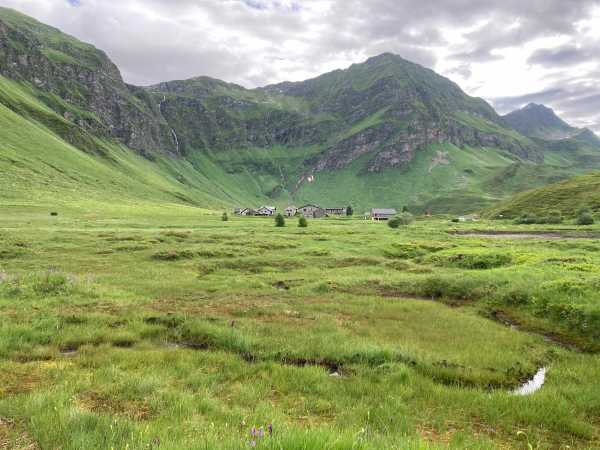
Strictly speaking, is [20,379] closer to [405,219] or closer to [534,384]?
[534,384]

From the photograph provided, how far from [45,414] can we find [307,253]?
1494 inches

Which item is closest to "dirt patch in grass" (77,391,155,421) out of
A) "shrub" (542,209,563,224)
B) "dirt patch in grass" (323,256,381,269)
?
"dirt patch in grass" (323,256,381,269)

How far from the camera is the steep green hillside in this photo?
445 feet

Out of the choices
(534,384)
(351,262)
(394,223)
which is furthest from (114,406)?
(394,223)

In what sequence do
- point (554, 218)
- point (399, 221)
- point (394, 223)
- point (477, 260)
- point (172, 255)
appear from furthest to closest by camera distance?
point (554, 218) → point (399, 221) → point (394, 223) → point (172, 255) → point (477, 260)

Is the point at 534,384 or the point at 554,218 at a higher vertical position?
the point at 554,218

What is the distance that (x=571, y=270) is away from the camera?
2820 centimetres

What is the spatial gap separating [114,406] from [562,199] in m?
184

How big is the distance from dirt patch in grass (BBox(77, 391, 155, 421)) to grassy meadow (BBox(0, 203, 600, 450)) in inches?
1.8

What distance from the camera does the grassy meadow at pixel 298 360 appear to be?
7.44 metres

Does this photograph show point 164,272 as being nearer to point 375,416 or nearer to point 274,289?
point 274,289

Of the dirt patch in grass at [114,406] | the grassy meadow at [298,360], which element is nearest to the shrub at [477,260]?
the grassy meadow at [298,360]

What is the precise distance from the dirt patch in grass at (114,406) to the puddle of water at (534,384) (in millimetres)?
11036

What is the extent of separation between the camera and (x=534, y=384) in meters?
12.3
